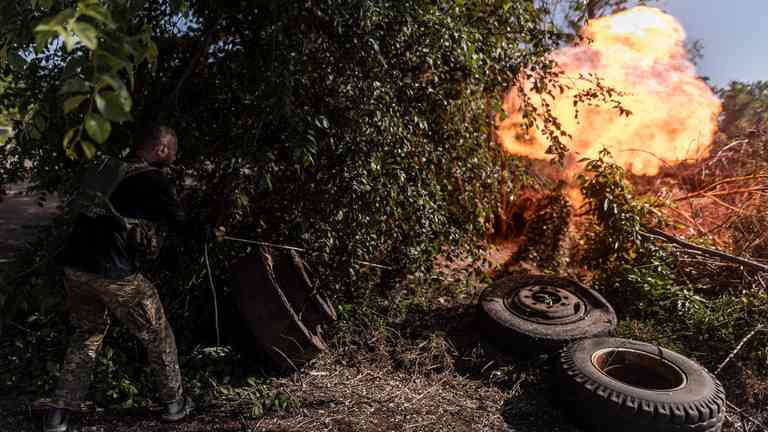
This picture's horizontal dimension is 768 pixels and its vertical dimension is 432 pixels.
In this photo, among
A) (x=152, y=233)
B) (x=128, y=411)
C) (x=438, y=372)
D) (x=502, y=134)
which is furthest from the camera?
(x=502, y=134)

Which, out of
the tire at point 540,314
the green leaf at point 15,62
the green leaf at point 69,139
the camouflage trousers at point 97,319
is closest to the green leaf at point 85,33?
the green leaf at point 69,139

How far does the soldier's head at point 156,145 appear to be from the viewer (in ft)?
11.1

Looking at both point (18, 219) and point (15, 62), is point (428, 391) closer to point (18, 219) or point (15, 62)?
point (15, 62)

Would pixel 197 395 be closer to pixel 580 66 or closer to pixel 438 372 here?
pixel 438 372

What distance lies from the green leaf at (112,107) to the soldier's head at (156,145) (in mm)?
1522

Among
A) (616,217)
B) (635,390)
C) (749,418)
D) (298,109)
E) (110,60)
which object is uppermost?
(298,109)

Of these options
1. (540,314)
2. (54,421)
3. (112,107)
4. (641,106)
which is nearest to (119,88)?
(112,107)

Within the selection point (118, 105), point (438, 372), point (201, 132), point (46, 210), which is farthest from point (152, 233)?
point (46, 210)

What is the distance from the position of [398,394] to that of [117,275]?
2.24 metres

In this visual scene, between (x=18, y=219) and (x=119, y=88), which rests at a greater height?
(x=119, y=88)

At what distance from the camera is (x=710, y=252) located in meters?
5.65

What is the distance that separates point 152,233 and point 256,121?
1195 millimetres

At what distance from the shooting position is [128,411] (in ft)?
12.3

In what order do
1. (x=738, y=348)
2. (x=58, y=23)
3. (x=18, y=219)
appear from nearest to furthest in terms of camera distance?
(x=58, y=23), (x=738, y=348), (x=18, y=219)
